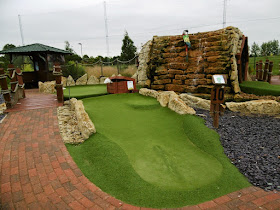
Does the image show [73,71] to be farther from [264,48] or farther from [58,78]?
[264,48]

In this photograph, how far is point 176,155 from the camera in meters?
3.73

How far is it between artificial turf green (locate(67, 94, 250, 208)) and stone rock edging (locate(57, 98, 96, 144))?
0.24 meters

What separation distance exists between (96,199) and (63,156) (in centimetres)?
134

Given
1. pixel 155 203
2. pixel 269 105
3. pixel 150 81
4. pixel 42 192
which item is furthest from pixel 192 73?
pixel 42 192

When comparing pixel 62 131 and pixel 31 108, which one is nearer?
pixel 62 131

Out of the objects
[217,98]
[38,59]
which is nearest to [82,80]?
[38,59]

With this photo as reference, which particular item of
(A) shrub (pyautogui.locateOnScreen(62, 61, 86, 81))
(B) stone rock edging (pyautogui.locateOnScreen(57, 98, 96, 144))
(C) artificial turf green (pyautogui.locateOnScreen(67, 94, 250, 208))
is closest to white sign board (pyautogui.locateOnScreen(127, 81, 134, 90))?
(B) stone rock edging (pyautogui.locateOnScreen(57, 98, 96, 144))

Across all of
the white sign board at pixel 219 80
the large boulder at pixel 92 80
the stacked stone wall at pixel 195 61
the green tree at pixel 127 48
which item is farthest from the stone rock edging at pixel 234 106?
the green tree at pixel 127 48

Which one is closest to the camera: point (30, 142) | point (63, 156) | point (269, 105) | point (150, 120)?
point (63, 156)

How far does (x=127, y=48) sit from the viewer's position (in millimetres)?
24266

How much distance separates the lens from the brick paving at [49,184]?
101 inches

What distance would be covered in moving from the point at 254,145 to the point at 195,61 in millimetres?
5158

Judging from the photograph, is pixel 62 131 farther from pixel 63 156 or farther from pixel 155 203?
pixel 155 203

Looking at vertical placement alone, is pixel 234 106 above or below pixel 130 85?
below
